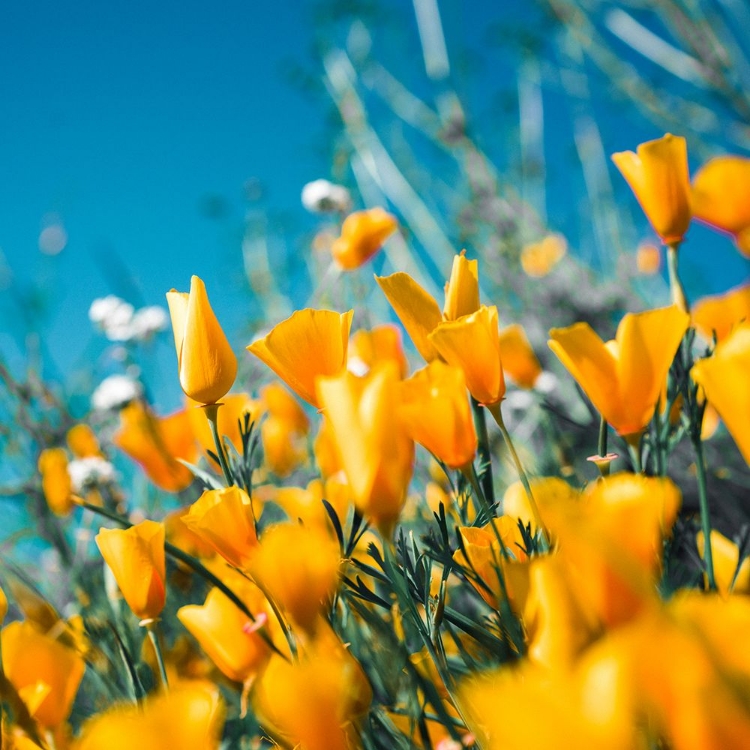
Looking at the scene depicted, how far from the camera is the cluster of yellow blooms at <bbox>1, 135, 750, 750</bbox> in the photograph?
0.22m

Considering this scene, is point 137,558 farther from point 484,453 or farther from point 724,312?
point 724,312

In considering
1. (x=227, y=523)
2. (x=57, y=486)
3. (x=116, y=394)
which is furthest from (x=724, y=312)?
(x=116, y=394)

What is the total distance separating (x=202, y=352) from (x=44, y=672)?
285mm

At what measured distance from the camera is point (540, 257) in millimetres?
2844

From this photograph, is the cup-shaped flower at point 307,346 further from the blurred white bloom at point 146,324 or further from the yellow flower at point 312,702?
the blurred white bloom at point 146,324

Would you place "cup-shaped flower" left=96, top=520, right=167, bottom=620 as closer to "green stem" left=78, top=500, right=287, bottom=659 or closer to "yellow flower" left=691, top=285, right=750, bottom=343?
"green stem" left=78, top=500, right=287, bottom=659

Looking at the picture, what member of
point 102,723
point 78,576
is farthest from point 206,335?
point 78,576

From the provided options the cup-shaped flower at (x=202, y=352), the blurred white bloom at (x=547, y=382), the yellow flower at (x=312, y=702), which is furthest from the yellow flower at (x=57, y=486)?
the blurred white bloom at (x=547, y=382)

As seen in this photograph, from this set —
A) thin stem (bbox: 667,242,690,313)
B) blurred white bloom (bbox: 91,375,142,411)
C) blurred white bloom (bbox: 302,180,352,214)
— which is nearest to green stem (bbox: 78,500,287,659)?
thin stem (bbox: 667,242,690,313)

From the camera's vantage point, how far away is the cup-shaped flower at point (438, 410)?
0.45 metres

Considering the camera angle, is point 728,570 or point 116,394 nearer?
point 728,570

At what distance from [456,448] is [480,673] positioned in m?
0.14

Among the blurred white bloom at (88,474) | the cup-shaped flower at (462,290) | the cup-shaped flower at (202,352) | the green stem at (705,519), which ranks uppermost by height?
the cup-shaped flower at (202,352)

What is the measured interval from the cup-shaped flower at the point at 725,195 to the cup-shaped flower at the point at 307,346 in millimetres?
610
